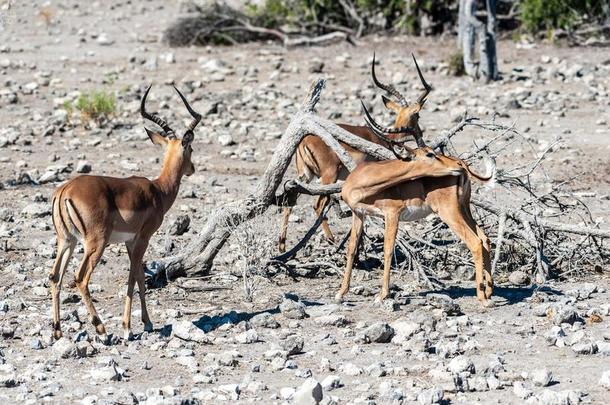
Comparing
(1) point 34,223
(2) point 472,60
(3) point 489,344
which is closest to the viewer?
(3) point 489,344

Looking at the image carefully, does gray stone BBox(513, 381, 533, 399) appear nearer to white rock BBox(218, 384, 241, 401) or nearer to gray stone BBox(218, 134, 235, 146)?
white rock BBox(218, 384, 241, 401)

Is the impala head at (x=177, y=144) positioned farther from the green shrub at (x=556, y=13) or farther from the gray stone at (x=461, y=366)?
the green shrub at (x=556, y=13)

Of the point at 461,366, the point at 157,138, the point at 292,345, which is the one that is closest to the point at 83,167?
the point at 157,138

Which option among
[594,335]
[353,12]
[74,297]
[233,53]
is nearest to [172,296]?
[74,297]

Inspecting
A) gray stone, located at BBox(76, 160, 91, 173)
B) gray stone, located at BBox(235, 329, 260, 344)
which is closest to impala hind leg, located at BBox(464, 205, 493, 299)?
gray stone, located at BBox(235, 329, 260, 344)

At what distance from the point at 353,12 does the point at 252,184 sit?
1098 cm

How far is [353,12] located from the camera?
24.2 metres

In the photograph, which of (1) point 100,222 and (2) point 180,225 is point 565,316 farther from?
(2) point 180,225

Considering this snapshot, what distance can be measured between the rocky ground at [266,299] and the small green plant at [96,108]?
16cm

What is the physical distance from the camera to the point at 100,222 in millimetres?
8195

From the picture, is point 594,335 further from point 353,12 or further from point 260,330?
point 353,12

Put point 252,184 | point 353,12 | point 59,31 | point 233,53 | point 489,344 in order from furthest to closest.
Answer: point 59,31 → point 353,12 → point 233,53 → point 252,184 → point 489,344

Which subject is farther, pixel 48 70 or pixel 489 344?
pixel 48 70

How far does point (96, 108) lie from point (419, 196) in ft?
27.2
